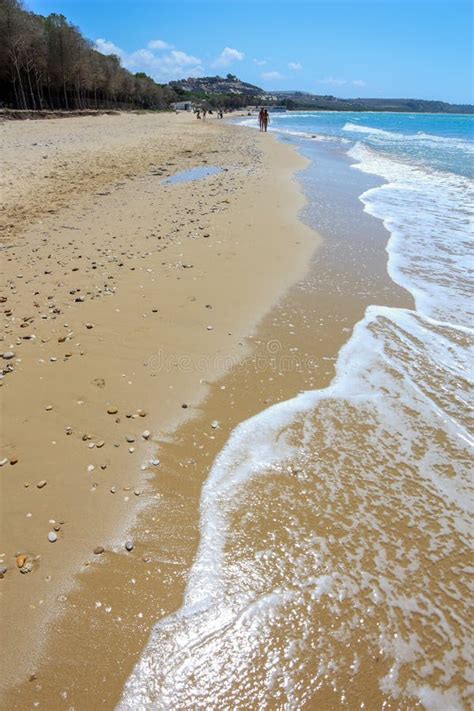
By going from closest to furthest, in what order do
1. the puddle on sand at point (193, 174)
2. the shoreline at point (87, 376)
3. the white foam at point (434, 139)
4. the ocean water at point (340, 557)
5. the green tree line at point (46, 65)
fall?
the ocean water at point (340, 557) → the shoreline at point (87, 376) → the puddle on sand at point (193, 174) → the white foam at point (434, 139) → the green tree line at point (46, 65)

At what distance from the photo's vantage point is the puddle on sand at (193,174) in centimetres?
1456

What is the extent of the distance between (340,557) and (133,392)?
2461mm

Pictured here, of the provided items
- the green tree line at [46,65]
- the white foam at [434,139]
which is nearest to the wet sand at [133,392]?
the white foam at [434,139]

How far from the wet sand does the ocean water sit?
168mm

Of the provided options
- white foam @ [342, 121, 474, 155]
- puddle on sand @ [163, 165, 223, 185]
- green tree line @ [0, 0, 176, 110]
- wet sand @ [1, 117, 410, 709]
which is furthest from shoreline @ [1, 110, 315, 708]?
green tree line @ [0, 0, 176, 110]

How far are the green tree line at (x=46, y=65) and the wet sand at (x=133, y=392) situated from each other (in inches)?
1860

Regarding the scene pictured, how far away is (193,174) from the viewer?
1609 centimetres

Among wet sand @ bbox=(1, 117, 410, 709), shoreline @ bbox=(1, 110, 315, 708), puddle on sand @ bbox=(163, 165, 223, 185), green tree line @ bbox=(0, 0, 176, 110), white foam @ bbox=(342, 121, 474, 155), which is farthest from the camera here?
green tree line @ bbox=(0, 0, 176, 110)

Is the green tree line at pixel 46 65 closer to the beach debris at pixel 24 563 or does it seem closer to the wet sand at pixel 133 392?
the wet sand at pixel 133 392

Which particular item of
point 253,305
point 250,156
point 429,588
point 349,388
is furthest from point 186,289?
point 250,156

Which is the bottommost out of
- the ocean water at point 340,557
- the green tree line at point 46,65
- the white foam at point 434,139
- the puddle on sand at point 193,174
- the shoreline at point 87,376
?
the ocean water at point 340,557

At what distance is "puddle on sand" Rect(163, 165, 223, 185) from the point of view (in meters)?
14.6

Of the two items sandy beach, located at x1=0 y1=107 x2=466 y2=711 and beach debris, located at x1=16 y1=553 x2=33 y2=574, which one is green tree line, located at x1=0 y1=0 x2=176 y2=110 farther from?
beach debris, located at x1=16 y1=553 x2=33 y2=574

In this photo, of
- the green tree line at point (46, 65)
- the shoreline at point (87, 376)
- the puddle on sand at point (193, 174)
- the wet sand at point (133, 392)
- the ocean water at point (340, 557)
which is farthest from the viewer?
the green tree line at point (46, 65)
